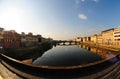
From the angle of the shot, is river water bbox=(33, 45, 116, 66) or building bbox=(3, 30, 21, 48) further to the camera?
building bbox=(3, 30, 21, 48)

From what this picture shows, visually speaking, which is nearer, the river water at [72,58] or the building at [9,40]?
the river water at [72,58]

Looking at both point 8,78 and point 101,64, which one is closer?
point 8,78

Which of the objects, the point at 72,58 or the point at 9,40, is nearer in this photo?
the point at 72,58

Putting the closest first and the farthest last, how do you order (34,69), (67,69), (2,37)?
(67,69) → (34,69) → (2,37)

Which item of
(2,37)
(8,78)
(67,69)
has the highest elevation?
(2,37)

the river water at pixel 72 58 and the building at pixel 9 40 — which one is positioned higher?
the building at pixel 9 40

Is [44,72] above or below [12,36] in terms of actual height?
below

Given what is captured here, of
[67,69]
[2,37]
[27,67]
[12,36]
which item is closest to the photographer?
[67,69]

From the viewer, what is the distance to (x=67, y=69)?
26.6 feet

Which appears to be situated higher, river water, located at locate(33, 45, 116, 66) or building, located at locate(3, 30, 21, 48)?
building, located at locate(3, 30, 21, 48)

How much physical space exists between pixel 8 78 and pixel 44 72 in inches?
101

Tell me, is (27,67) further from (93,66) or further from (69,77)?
(93,66)

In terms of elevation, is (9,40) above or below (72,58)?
above

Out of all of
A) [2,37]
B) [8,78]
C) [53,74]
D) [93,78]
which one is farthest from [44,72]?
[2,37]
